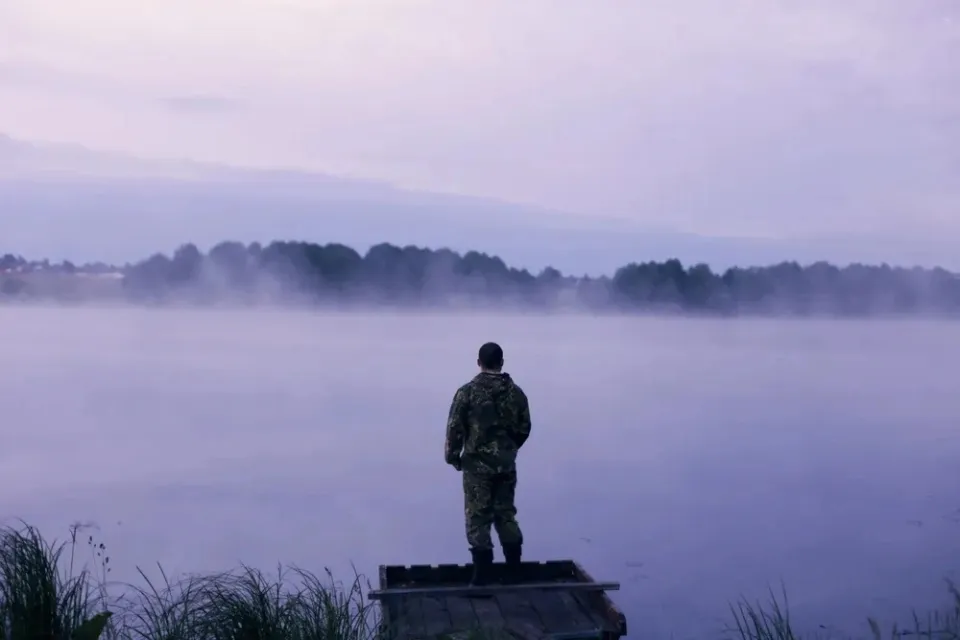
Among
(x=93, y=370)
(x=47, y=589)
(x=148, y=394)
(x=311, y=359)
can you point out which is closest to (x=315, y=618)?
(x=47, y=589)

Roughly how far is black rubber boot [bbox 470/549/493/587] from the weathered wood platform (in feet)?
0.36

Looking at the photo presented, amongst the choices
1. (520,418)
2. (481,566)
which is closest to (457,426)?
(520,418)

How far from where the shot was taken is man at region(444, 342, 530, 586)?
616cm

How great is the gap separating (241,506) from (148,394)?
1887 cm

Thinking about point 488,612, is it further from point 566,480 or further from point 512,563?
point 566,480

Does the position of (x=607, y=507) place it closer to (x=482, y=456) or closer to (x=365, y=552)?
(x=365, y=552)

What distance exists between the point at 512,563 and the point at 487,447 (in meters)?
0.78

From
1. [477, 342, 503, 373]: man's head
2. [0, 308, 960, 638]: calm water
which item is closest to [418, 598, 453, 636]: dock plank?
[477, 342, 503, 373]: man's head

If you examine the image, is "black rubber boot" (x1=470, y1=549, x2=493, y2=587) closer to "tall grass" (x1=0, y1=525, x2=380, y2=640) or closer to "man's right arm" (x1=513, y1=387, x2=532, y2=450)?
"man's right arm" (x1=513, y1=387, x2=532, y2=450)

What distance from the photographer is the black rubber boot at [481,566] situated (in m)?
6.09

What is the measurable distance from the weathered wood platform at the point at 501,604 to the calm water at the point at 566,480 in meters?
3.37

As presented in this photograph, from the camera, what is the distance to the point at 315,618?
15.1 feet

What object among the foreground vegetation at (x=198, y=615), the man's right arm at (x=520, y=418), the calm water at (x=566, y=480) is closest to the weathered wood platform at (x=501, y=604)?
the foreground vegetation at (x=198, y=615)

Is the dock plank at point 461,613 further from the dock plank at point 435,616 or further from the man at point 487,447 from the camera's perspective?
the man at point 487,447
